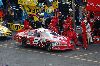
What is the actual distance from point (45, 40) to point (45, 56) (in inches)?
62.7

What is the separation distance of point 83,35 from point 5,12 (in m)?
9.25

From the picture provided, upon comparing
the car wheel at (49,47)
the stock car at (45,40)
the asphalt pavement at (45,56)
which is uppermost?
the stock car at (45,40)

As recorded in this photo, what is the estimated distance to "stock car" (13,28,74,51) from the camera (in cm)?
2328

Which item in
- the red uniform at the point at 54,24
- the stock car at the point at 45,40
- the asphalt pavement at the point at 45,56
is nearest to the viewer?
the asphalt pavement at the point at 45,56

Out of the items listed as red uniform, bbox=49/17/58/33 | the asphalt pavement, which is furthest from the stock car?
red uniform, bbox=49/17/58/33

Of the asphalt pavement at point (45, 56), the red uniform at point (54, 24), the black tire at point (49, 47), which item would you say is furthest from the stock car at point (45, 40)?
the red uniform at point (54, 24)

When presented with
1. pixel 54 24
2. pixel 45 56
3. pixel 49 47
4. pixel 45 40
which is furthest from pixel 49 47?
pixel 54 24

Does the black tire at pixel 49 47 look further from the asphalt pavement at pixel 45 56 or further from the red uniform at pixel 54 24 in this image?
the red uniform at pixel 54 24

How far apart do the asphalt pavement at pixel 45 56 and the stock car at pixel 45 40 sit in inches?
12.5

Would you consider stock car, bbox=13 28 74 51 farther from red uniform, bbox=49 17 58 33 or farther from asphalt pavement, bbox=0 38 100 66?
red uniform, bbox=49 17 58 33

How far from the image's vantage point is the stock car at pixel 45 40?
23281 millimetres

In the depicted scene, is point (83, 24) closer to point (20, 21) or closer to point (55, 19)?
point (55, 19)

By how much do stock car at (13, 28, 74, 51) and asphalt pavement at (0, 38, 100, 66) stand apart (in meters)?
0.32

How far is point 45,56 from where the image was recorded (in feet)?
73.4
